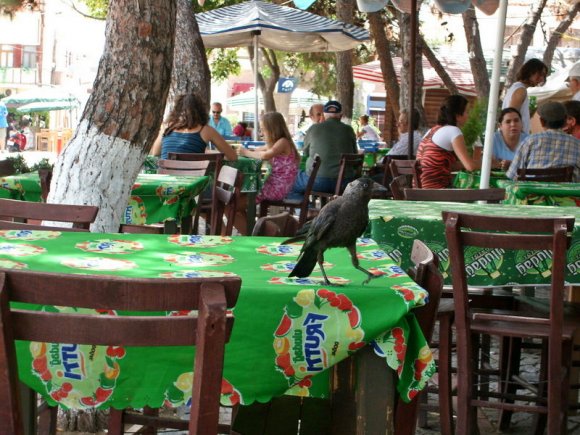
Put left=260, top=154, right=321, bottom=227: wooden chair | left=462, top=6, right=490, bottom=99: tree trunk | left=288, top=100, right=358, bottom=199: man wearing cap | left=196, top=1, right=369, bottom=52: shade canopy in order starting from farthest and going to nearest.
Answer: left=462, top=6, right=490, bottom=99: tree trunk → left=196, top=1, right=369, bottom=52: shade canopy → left=288, top=100, right=358, bottom=199: man wearing cap → left=260, top=154, right=321, bottom=227: wooden chair

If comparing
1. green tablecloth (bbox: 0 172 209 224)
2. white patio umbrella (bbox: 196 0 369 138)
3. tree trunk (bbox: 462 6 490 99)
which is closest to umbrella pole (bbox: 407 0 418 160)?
green tablecloth (bbox: 0 172 209 224)

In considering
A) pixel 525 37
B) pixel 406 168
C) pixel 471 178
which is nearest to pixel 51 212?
pixel 471 178

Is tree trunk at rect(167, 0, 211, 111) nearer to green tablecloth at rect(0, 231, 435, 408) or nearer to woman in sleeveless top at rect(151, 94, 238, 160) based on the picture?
woman in sleeveless top at rect(151, 94, 238, 160)

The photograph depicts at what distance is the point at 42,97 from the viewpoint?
47.7m

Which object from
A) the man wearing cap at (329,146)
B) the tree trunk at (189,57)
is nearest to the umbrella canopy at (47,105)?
the tree trunk at (189,57)

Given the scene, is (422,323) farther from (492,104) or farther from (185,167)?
(185,167)

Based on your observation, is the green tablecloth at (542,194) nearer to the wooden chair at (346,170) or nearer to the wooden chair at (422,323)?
→ the wooden chair at (422,323)

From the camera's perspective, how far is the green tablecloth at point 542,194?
688cm

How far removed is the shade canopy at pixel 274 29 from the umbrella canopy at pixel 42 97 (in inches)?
1308

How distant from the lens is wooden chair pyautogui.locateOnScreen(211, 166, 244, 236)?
6.94 m

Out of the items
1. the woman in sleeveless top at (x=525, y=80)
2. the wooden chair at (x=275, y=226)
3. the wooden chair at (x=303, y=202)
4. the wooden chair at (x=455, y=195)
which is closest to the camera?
the wooden chair at (x=275, y=226)

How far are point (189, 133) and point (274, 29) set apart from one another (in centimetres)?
456

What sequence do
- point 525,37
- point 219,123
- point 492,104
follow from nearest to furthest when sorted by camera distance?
point 492,104 → point 525,37 → point 219,123

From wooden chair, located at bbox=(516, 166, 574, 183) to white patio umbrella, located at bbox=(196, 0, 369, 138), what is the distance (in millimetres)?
6743
